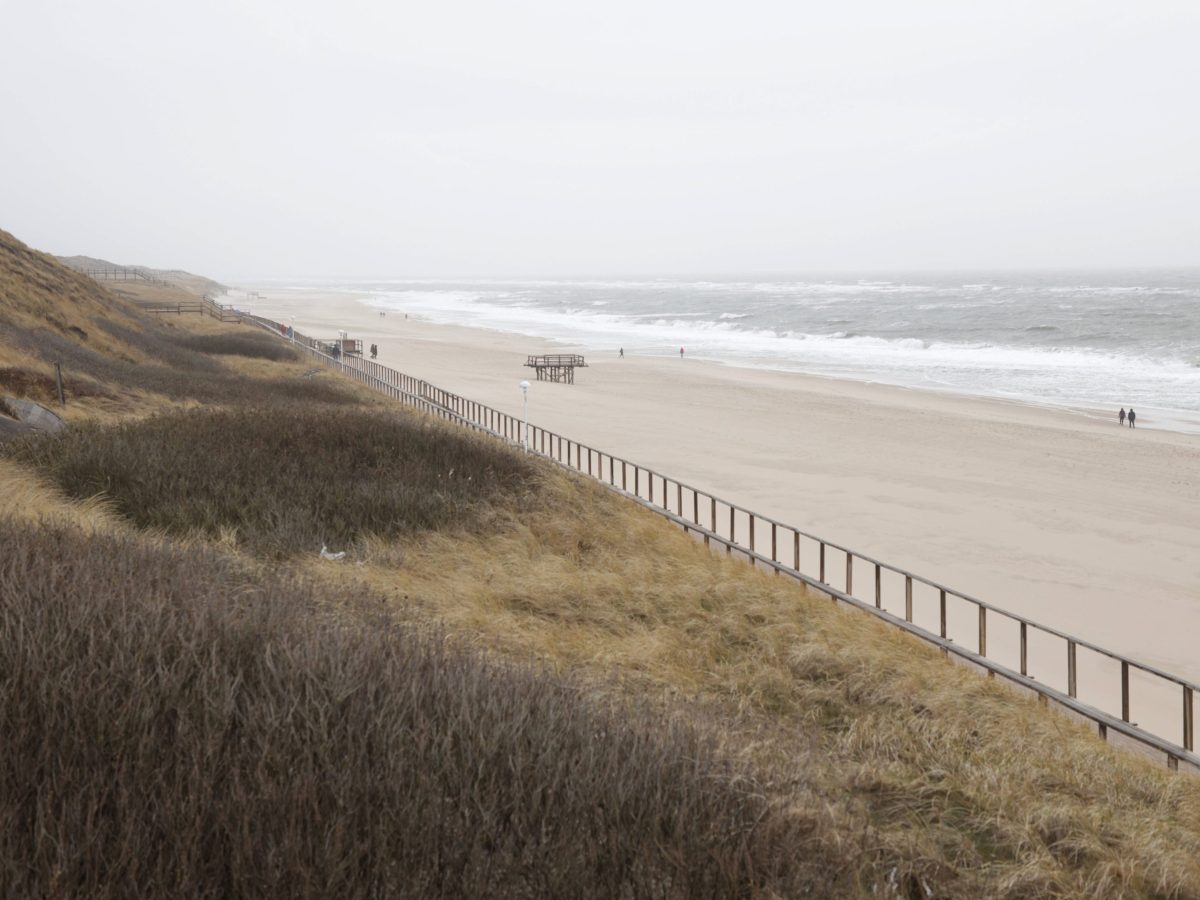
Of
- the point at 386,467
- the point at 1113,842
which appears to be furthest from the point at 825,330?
the point at 1113,842

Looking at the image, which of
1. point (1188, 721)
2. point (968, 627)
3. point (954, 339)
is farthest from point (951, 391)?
point (1188, 721)

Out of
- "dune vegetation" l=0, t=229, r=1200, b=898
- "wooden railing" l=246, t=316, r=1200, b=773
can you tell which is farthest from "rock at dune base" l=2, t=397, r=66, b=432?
"wooden railing" l=246, t=316, r=1200, b=773

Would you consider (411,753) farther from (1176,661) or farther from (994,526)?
(994,526)

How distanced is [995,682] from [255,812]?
7974mm

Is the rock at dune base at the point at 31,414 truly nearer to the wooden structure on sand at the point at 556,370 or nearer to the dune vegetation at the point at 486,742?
the dune vegetation at the point at 486,742

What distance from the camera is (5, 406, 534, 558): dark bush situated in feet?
38.6

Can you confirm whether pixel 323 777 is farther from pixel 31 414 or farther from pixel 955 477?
pixel 955 477

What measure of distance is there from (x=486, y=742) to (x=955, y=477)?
70.5ft

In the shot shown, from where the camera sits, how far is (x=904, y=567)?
16.5 meters

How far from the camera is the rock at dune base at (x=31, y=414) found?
643 inches

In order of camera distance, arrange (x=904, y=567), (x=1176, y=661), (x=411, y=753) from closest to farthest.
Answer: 1. (x=411, y=753)
2. (x=1176, y=661)
3. (x=904, y=567)

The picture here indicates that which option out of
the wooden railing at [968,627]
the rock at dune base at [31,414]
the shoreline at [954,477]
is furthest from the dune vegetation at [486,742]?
the shoreline at [954,477]

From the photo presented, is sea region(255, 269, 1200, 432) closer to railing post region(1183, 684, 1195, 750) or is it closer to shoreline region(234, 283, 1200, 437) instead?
shoreline region(234, 283, 1200, 437)

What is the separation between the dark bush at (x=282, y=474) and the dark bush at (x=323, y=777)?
5565mm
